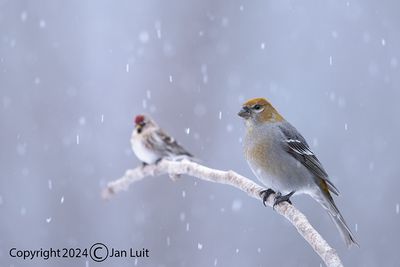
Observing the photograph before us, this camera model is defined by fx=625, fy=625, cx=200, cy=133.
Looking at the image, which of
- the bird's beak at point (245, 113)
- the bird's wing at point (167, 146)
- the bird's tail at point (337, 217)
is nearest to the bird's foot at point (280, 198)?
the bird's tail at point (337, 217)

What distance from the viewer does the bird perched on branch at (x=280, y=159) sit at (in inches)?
202

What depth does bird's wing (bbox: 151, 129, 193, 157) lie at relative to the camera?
8617 mm

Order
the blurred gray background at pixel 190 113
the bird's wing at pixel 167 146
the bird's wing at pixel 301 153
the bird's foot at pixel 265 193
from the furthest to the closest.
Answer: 1. the blurred gray background at pixel 190 113
2. the bird's wing at pixel 167 146
3. the bird's wing at pixel 301 153
4. the bird's foot at pixel 265 193

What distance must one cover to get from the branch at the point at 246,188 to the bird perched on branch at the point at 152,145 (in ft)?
4.29

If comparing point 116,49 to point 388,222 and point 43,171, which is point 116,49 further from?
point 388,222

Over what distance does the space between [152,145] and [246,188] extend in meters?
3.94

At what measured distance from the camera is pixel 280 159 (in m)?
5.19

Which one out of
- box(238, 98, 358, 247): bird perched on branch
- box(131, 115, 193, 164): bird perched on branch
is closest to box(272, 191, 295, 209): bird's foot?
box(238, 98, 358, 247): bird perched on branch

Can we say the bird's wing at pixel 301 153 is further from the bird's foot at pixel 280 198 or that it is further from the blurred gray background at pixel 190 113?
the blurred gray background at pixel 190 113

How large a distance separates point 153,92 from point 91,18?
105 inches

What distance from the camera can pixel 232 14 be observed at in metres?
11.4

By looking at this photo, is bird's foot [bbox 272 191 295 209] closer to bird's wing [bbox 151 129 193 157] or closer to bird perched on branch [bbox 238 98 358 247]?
bird perched on branch [bbox 238 98 358 247]

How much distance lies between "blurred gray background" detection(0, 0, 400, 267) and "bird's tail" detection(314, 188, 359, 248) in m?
4.13

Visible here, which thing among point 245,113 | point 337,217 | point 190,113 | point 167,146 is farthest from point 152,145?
point 337,217
